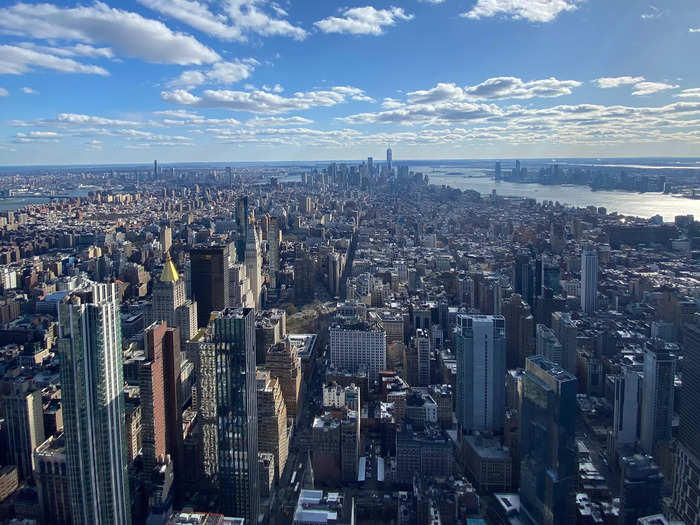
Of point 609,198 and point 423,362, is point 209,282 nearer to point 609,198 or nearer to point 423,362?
point 423,362

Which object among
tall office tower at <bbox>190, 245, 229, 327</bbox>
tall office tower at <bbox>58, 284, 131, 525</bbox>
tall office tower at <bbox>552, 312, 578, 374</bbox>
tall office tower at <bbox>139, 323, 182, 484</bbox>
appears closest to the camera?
tall office tower at <bbox>58, 284, 131, 525</bbox>

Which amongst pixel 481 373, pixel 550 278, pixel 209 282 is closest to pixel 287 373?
pixel 481 373

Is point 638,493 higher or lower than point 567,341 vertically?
lower

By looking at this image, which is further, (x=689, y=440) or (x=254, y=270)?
(x=254, y=270)

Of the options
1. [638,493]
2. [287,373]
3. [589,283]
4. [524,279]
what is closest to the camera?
[638,493]

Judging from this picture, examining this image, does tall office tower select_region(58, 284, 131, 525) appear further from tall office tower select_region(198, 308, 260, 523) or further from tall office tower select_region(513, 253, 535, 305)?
tall office tower select_region(513, 253, 535, 305)

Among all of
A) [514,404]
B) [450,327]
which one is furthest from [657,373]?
[450,327]

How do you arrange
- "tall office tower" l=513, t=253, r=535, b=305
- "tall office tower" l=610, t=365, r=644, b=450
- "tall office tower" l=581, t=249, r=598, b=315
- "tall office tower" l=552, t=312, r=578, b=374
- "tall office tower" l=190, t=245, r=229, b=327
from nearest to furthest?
"tall office tower" l=610, t=365, r=644, b=450, "tall office tower" l=552, t=312, r=578, b=374, "tall office tower" l=513, t=253, r=535, b=305, "tall office tower" l=581, t=249, r=598, b=315, "tall office tower" l=190, t=245, r=229, b=327

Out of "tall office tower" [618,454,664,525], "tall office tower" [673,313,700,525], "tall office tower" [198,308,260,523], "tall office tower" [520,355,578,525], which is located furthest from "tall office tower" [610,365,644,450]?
"tall office tower" [198,308,260,523]
